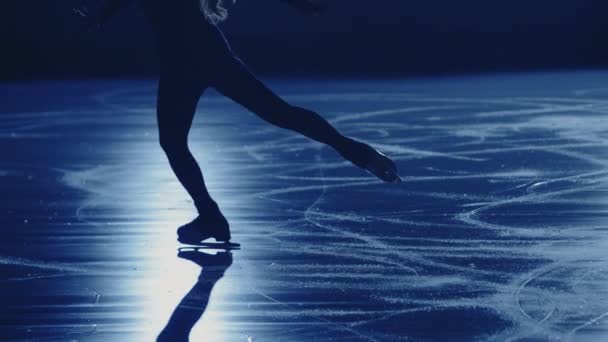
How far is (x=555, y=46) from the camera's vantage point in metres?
18.2

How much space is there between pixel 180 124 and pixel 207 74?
25 cm

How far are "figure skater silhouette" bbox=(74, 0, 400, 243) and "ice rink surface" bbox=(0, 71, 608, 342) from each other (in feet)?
1.46

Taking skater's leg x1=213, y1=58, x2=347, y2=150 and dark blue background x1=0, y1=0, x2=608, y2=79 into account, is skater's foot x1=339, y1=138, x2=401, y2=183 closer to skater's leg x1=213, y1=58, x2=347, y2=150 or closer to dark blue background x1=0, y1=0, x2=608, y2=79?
skater's leg x1=213, y1=58, x2=347, y2=150

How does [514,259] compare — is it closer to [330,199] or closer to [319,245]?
[319,245]

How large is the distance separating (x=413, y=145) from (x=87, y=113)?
4003mm

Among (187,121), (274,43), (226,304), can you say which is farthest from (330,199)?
(274,43)

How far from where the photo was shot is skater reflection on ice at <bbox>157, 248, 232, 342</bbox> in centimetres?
338

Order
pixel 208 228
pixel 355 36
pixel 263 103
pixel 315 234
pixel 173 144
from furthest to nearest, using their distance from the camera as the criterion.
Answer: pixel 355 36, pixel 315 234, pixel 208 228, pixel 173 144, pixel 263 103

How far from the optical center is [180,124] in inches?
182

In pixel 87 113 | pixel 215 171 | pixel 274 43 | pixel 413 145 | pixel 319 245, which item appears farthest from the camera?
pixel 274 43

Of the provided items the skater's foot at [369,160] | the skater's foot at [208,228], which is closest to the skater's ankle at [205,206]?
the skater's foot at [208,228]

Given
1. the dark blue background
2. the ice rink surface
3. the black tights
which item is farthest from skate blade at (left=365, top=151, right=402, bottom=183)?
the dark blue background

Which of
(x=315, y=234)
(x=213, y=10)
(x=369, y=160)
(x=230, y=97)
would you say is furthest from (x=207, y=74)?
(x=315, y=234)

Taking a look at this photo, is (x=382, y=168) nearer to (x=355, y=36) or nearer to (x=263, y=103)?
(x=263, y=103)
